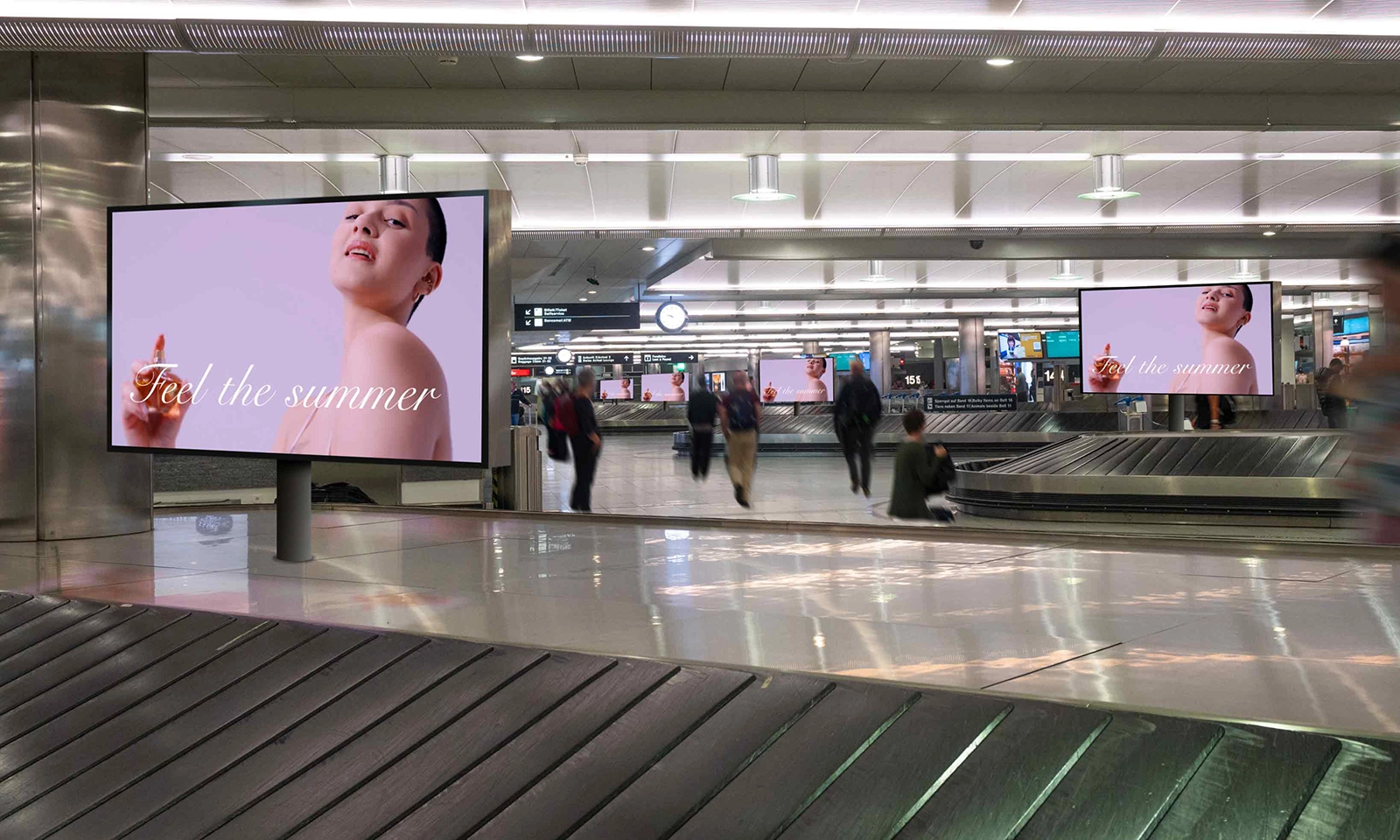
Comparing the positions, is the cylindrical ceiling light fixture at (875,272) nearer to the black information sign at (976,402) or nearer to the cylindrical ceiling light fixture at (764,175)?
the black information sign at (976,402)

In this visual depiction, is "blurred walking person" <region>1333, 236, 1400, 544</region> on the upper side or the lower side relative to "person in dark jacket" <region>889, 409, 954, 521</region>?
upper

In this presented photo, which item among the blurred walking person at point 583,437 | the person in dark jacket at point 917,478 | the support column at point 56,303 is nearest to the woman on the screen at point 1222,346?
the person in dark jacket at point 917,478

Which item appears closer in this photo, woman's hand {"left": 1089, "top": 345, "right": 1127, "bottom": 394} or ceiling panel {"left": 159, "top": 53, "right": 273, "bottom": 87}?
ceiling panel {"left": 159, "top": 53, "right": 273, "bottom": 87}

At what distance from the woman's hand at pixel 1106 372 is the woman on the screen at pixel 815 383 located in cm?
2303

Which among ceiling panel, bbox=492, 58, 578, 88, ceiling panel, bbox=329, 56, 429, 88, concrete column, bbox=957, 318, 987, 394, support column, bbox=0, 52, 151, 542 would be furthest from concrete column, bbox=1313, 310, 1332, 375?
support column, bbox=0, 52, 151, 542

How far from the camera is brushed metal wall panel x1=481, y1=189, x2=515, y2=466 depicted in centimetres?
460

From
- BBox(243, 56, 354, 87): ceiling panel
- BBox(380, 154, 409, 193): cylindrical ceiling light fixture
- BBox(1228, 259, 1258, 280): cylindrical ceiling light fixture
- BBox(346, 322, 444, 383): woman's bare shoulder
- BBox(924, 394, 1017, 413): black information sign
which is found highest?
BBox(1228, 259, 1258, 280): cylindrical ceiling light fixture

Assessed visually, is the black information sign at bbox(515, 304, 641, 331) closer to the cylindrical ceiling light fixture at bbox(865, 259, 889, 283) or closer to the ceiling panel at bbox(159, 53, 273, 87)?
the cylindrical ceiling light fixture at bbox(865, 259, 889, 283)

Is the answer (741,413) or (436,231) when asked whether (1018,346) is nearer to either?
(741,413)

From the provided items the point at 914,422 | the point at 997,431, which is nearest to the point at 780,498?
the point at 914,422

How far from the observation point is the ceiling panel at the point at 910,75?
971 cm

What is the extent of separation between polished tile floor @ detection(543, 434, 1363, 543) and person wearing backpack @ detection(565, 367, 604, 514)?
55 cm

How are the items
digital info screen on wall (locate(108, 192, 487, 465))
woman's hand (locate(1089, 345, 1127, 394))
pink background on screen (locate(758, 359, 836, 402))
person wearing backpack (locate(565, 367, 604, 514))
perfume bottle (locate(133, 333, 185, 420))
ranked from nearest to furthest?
digital info screen on wall (locate(108, 192, 487, 465)), perfume bottle (locate(133, 333, 185, 420)), person wearing backpack (locate(565, 367, 604, 514)), woman's hand (locate(1089, 345, 1127, 394)), pink background on screen (locate(758, 359, 836, 402))

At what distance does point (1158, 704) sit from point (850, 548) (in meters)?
3.67
